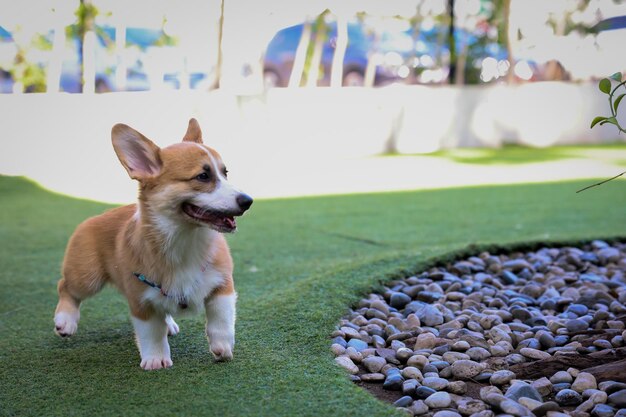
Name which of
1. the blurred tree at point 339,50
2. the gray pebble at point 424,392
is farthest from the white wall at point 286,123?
the gray pebble at point 424,392

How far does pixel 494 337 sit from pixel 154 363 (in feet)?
4.70

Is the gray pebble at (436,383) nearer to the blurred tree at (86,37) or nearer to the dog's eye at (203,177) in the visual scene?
the dog's eye at (203,177)

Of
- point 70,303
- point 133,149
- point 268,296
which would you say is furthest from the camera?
point 268,296

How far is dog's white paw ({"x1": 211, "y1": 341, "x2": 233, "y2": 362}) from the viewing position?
2.92m

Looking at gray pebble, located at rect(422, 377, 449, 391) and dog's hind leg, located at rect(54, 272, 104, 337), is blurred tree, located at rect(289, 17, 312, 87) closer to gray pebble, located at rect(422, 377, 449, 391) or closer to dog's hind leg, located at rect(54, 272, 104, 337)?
dog's hind leg, located at rect(54, 272, 104, 337)

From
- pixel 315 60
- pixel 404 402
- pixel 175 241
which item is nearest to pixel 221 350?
pixel 175 241

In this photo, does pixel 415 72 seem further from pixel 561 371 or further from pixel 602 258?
pixel 561 371

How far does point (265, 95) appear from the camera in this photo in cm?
1269

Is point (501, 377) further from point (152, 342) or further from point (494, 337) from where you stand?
point (152, 342)

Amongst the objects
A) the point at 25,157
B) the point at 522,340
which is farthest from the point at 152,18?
the point at 522,340

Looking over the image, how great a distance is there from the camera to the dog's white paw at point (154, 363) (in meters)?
2.93

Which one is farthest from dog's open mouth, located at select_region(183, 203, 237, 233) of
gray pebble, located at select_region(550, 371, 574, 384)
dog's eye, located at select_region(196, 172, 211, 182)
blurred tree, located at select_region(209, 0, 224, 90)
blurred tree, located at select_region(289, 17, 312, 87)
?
blurred tree, located at select_region(289, 17, 312, 87)

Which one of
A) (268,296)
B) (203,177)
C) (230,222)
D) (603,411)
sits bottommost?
(268,296)

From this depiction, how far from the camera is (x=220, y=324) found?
2.95 metres
